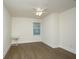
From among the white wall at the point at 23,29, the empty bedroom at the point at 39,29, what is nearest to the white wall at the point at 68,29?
the empty bedroom at the point at 39,29

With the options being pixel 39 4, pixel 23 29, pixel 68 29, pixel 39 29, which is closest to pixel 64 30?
pixel 68 29

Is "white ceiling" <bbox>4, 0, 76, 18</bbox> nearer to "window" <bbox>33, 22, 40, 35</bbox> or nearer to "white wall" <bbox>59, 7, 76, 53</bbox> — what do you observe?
"white wall" <bbox>59, 7, 76, 53</bbox>

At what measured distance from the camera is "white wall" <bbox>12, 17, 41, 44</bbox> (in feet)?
18.7

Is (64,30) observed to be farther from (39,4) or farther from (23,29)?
(23,29)

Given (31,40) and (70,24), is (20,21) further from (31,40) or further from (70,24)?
(70,24)

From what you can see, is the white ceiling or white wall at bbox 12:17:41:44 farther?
white wall at bbox 12:17:41:44

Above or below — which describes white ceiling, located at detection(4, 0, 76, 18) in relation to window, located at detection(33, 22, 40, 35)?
above

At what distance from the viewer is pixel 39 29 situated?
672 centimetres

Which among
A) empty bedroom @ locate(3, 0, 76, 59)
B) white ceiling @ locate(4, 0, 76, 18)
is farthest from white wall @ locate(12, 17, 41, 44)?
white ceiling @ locate(4, 0, 76, 18)

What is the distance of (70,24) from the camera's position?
11.8 ft

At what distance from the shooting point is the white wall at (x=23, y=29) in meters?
5.71

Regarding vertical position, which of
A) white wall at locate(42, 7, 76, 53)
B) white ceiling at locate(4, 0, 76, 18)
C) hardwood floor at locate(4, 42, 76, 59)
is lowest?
hardwood floor at locate(4, 42, 76, 59)

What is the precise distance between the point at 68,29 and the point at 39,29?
136 inches

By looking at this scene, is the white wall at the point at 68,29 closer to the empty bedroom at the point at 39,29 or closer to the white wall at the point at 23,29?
the empty bedroom at the point at 39,29
